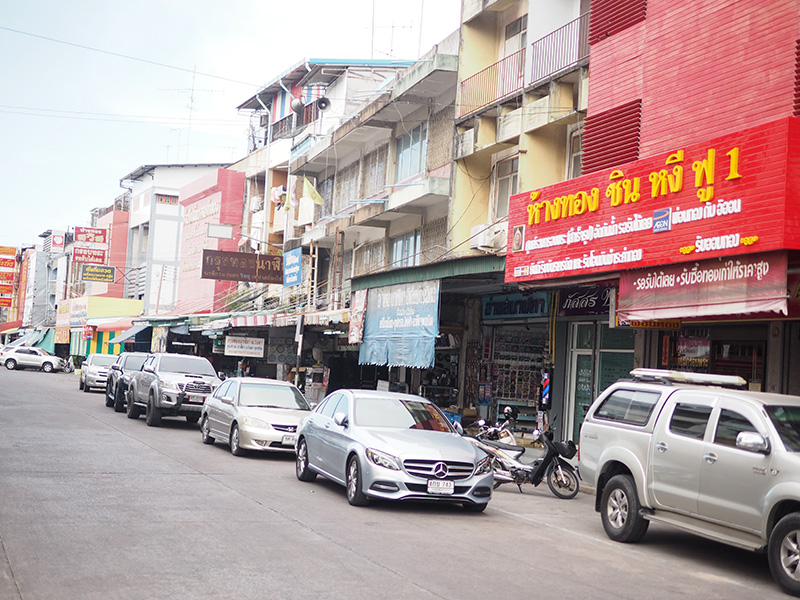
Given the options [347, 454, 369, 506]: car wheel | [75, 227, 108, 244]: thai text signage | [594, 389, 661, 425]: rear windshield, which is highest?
[75, 227, 108, 244]: thai text signage

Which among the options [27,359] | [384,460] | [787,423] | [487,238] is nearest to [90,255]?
[27,359]

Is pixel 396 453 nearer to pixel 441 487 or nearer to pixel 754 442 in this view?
pixel 441 487

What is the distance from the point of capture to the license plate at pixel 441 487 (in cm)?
1161

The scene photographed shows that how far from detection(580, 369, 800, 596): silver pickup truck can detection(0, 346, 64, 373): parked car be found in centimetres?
5939

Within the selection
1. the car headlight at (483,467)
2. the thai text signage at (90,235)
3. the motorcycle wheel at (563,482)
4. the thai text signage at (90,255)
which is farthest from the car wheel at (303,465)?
the thai text signage at (90,235)

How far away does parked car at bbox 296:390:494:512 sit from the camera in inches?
458

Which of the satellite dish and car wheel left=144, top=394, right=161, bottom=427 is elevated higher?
the satellite dish

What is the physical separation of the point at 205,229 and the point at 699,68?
131 feet

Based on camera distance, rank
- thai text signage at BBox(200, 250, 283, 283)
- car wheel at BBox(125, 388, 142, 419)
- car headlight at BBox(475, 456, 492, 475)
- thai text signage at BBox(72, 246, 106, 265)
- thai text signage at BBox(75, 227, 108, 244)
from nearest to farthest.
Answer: car headlight at BBox(475, 456, 492, 475) → car wheel at BBox(125, 388, 142, 419) → thai text signage at BBox(200, 250, 283, 283) → thai text signage at BBox(72, 246, 106, 265) → thai text signage at BBox(75, 227, 108, 244)

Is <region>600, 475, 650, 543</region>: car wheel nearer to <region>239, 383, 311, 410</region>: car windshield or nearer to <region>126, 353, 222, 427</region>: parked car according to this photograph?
<region>239, 383, 311, 410</region>: car windshield

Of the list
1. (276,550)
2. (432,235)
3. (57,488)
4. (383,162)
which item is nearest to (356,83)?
(383,162)

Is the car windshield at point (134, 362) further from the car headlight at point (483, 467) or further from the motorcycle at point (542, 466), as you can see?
the car headlight at point (483, 467)

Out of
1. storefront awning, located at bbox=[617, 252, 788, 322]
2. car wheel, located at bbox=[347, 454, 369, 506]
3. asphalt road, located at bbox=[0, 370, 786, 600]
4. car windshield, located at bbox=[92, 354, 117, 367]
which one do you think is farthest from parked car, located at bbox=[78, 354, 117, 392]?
car wheel, located at bbox=[347, 454, 369, 506]

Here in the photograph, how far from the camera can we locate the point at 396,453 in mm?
11664
